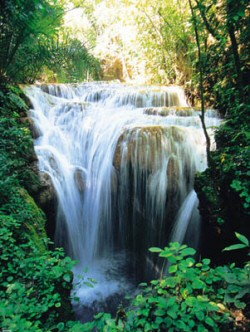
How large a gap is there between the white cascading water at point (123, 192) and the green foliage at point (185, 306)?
2.61m

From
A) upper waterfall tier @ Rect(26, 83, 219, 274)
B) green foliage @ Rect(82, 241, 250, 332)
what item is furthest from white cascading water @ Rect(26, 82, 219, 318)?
green foliage @ Rect(82, 241, 250, 332)

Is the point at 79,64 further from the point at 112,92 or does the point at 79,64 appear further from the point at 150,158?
the point at 150,158

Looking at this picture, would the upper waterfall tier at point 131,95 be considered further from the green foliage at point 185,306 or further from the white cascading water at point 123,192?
the green foliage at point 185,306

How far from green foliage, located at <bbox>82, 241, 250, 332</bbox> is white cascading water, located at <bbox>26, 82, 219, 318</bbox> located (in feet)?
8.56

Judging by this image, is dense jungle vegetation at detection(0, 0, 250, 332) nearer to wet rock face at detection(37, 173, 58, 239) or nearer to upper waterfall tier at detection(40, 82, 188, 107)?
wet rock face at detection(37, 173, 58, 239)

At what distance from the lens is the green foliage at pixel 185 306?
1524 mm

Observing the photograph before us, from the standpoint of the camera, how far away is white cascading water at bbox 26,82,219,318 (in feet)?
15.3

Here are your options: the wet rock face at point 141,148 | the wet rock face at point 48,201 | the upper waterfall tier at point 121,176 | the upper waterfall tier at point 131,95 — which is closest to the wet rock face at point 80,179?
the upper waterfall tier at point 121,176

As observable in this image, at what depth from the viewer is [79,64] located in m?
6.27

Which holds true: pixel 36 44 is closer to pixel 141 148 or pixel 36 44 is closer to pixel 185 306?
pixel 141 148

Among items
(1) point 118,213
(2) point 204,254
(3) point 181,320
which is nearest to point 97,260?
(1) point 118,213

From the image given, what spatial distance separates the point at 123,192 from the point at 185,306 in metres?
3.69

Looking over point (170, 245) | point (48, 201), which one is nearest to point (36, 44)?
point (48, 201)

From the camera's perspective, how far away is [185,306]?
1573 mm
